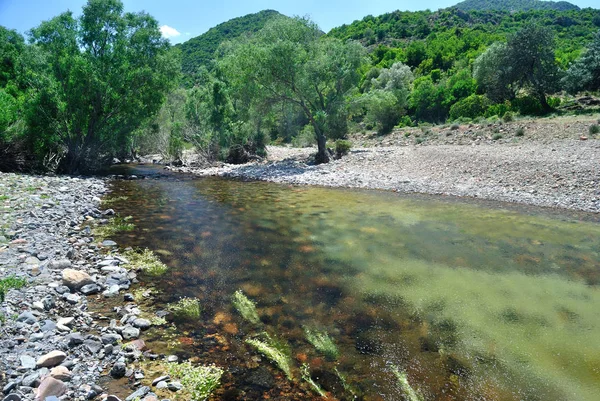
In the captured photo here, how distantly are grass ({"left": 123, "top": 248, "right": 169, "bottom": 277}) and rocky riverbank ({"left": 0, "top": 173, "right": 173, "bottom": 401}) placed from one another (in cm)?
25

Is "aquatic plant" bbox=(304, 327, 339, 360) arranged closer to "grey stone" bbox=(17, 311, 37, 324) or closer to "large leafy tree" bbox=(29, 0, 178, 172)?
"grey stone" bbox=(17, 311, 37, 324)

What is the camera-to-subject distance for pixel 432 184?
750 inches

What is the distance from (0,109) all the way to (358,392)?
69.9ft

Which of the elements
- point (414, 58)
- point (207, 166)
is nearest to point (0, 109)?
point (207, 166)

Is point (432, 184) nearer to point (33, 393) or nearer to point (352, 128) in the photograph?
point (33, 393)

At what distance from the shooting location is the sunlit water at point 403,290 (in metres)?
4.82

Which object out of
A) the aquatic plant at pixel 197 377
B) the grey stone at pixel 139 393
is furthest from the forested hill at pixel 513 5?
the grey stone at pixel 139 393

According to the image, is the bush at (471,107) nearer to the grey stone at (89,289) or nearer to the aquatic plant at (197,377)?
the grey stone at (89,289)

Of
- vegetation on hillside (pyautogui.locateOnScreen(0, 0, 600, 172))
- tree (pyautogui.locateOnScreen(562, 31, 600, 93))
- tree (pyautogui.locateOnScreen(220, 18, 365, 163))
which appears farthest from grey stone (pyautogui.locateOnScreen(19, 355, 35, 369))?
tree (pyautogui.locateOnScreen(562, 31, 600, 93))

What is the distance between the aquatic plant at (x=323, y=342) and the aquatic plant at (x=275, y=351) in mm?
462

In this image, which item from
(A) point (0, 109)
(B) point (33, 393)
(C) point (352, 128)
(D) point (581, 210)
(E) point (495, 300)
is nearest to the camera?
(B) point (33, 393)

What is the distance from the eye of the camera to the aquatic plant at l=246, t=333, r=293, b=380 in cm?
478

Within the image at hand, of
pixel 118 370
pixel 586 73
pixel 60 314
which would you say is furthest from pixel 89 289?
pixel 586 73

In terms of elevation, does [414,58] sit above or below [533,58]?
above
